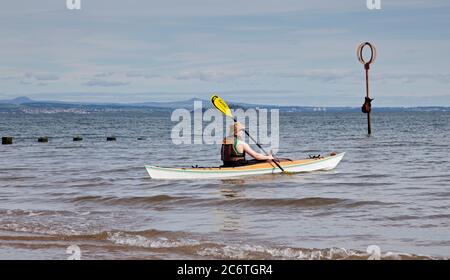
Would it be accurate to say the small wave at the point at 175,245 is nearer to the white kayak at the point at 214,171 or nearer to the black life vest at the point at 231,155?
the white kayak at the point at 214,171

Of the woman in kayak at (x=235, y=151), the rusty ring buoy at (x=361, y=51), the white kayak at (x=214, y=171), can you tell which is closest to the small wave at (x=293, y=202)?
the woman in kayak at (x=235, y=151)

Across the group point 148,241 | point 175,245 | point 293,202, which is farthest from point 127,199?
point 175,245

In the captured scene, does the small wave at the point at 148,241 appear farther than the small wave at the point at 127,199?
No

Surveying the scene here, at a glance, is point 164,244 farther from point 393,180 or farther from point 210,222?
point 393,180

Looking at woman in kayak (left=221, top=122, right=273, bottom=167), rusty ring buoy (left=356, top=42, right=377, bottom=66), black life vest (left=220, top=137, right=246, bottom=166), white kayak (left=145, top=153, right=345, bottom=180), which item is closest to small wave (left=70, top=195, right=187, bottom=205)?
white kayak (left=145, top=153, right=345, bottom=180)

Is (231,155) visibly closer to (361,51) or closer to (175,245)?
(175,245)

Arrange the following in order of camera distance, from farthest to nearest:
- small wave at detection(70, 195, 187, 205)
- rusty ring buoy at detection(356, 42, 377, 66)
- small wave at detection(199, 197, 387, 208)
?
rusty ring buoy at detection(356, 42, 377, 66) < small wave at detection(70, 195, 187, 205) < small wave at detection(199, 197, 387, 208)

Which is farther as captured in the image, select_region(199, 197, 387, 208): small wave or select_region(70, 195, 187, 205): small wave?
select_region(70, 195, 187, 205): small wave

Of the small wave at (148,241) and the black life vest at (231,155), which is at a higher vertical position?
the black life vest at (231,155)

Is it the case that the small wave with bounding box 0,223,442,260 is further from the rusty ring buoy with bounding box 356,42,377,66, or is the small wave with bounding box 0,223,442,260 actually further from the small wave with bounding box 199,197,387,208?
the rusty ring buoy with bounding box 356,42,377,66

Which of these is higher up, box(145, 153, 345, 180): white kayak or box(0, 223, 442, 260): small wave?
box(145, 153, 345, 180): white kayak
